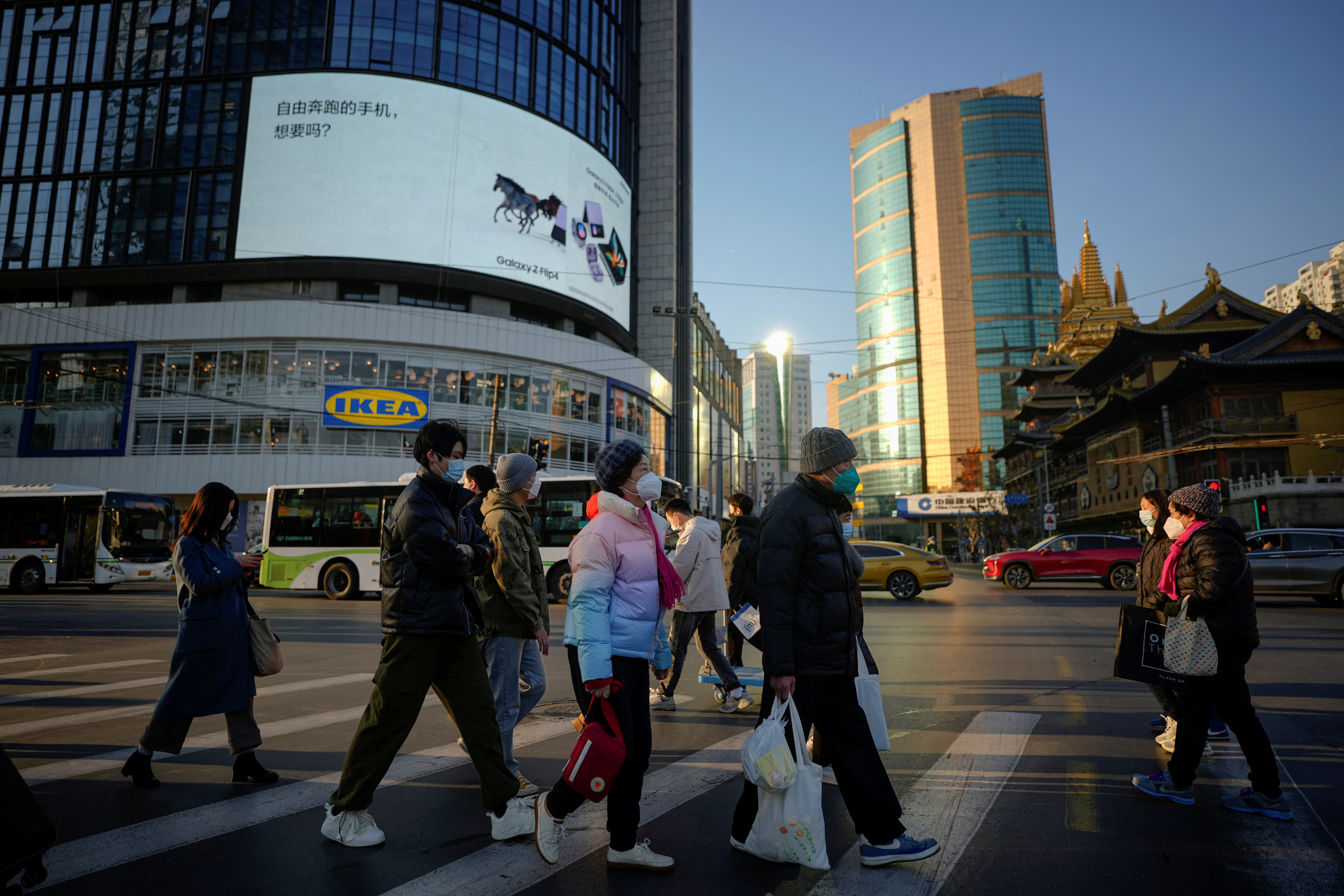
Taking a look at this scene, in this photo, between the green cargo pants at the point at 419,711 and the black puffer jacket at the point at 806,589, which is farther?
the green cargo pants at the point at 419,711

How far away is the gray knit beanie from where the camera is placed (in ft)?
11.3

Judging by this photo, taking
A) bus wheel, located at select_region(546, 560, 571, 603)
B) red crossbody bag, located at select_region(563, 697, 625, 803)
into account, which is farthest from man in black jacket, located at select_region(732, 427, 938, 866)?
bus wheel, located at select_region(546, 560, 571, 603)

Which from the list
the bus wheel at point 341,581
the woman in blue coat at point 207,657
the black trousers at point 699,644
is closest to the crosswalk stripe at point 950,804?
the black trousers at point 699,644

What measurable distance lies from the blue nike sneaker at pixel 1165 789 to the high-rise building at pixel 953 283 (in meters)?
94.1

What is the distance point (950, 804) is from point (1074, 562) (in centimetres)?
2067

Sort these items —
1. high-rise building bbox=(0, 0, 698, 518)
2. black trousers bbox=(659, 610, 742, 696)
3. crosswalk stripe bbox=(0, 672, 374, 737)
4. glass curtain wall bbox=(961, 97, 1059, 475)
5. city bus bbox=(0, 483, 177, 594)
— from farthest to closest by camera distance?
glass curtain wall bbox=(961, 97, 1059, 475) → high-rise building bbox=(0, 0, 698, 518) → city bus bbox=(0, 483, 177, 594) → black trousers bbox=(659, 610, 742, 696) → crosswalk stripe bbox=(0, 672, 374, 737)

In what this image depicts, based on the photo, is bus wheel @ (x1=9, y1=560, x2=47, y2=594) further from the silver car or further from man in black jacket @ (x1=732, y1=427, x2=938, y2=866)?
the silver car

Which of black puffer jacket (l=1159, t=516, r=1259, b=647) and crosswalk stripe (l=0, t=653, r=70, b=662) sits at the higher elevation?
black puffer jacket (l=1159, t=516, r=1259, b=647)

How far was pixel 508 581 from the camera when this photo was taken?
13.8 feet

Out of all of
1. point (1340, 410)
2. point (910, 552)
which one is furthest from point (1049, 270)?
point (910, 552)

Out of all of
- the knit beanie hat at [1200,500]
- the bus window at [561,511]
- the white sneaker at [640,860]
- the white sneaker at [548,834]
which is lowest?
the white sneaker at [640,860]

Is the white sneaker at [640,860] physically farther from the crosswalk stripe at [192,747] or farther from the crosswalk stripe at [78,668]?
the crosswalk stripe at [78,668]

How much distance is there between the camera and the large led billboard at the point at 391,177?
3750 cm

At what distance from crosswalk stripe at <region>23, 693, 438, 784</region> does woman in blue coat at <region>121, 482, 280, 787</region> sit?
309mm
